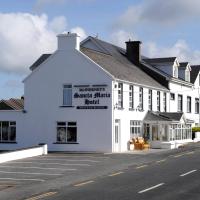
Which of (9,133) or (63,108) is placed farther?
(9,133)

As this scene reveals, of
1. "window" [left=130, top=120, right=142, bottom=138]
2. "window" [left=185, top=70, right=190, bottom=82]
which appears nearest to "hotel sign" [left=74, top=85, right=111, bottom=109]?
"window" [left=130, top=120, right=142, bottom=138]

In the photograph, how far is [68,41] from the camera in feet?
137

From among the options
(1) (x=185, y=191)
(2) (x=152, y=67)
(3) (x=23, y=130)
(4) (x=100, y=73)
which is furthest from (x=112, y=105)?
(1) (x=185, y=191)

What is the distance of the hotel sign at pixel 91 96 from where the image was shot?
132ft

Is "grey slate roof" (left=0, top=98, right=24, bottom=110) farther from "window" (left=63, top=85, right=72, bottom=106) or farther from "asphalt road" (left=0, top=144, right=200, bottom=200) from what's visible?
"asphalt road" (left=0, top=144, right=200, bottom=200)

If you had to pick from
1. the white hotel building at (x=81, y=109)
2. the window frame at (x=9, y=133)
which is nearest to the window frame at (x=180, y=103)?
the white hotel building at (x=81, y=109)

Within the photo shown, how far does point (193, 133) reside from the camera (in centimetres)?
5616

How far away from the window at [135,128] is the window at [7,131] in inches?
382

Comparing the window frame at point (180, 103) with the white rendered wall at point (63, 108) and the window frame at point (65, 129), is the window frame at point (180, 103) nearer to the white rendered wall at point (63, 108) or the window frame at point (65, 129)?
the white rendered wall at point (63, 108)

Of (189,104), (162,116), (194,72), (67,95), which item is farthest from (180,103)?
(67,95)

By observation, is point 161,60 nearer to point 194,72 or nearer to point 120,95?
point 194,72

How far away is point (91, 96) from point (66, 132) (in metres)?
3.53

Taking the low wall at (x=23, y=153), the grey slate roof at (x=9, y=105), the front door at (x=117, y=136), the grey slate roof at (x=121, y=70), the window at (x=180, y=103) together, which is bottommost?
the low wall at (x=23, y=153)

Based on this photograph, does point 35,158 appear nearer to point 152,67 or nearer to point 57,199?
point 57,199
